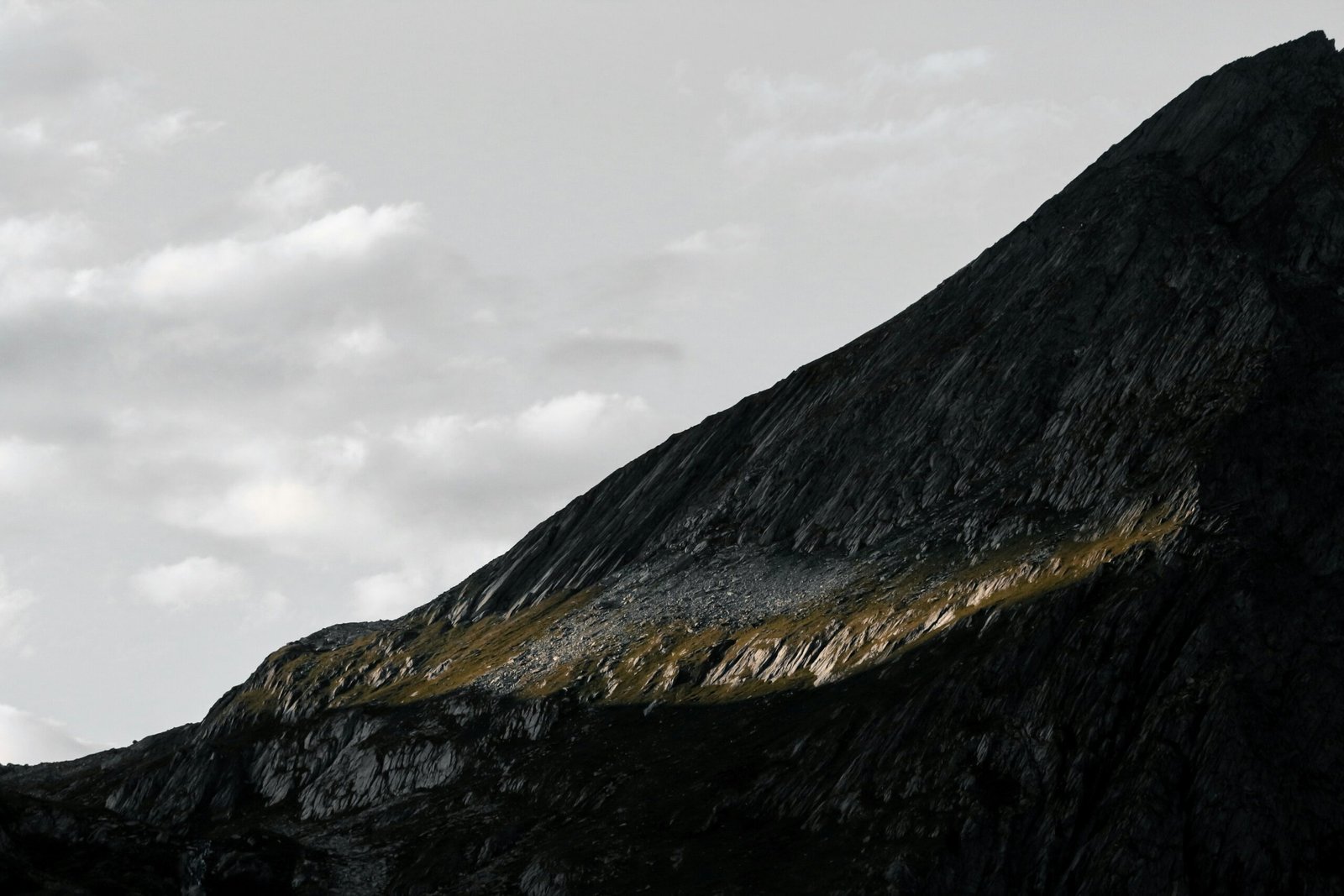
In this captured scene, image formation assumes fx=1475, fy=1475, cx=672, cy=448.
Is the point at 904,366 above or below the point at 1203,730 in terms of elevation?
above

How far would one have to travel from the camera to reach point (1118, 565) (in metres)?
102

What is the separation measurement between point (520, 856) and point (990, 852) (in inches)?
1439

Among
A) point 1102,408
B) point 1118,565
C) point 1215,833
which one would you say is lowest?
point 1215,833

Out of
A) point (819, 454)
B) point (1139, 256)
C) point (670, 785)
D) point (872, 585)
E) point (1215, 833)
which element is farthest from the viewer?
point (819, 454)

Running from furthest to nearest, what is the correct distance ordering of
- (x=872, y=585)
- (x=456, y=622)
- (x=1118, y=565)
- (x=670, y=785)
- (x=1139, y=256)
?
(x=456, y=622), (x=1139, y=256), (x=872, y=585), (x=670, y=785), (x=1118, y=565)

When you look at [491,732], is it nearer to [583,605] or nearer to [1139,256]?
[583,605]

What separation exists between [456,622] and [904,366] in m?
63.8

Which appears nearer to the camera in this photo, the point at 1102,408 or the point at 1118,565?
the point at 1118,565

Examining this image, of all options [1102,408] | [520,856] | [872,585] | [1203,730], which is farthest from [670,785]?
[1102,408]

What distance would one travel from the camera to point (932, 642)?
111m

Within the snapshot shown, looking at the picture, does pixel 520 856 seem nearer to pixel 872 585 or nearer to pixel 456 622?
pixel 872 585

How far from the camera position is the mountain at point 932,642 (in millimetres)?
89188

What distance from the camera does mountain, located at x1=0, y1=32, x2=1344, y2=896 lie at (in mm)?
89188

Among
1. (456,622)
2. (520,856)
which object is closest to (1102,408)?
(520,856)
